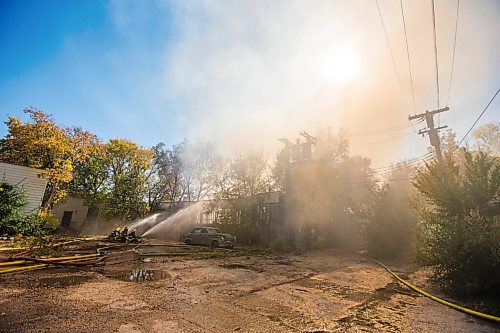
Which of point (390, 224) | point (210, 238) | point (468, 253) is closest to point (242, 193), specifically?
point (210, 238)

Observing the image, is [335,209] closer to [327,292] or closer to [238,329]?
[327,292]

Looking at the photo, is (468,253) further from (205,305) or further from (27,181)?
(27,181)

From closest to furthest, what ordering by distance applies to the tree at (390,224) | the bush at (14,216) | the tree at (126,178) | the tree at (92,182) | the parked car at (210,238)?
the bush at (14,216) → the tree at (390,224) → the parked car at (210,238) → the tree at (126,178) → the tree at (92,182)

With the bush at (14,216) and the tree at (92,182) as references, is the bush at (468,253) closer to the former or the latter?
the bush at (14,216)

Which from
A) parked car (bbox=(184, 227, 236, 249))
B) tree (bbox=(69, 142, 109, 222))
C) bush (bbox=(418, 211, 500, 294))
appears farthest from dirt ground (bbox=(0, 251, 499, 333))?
tree (bbox=(69, 142, 109, 222))

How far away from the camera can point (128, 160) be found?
29031mm

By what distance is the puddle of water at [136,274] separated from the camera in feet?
21.6

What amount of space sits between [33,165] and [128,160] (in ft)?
33.6

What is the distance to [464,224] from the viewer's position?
664 centimetres

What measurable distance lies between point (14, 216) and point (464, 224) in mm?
23848

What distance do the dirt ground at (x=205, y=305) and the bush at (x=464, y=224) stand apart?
4.74 feet

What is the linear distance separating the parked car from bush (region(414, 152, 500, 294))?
12.2 metres

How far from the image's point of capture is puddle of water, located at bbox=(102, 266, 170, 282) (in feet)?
21.6

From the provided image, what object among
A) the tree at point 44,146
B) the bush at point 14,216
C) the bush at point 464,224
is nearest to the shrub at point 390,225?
the bush at point 464,224
